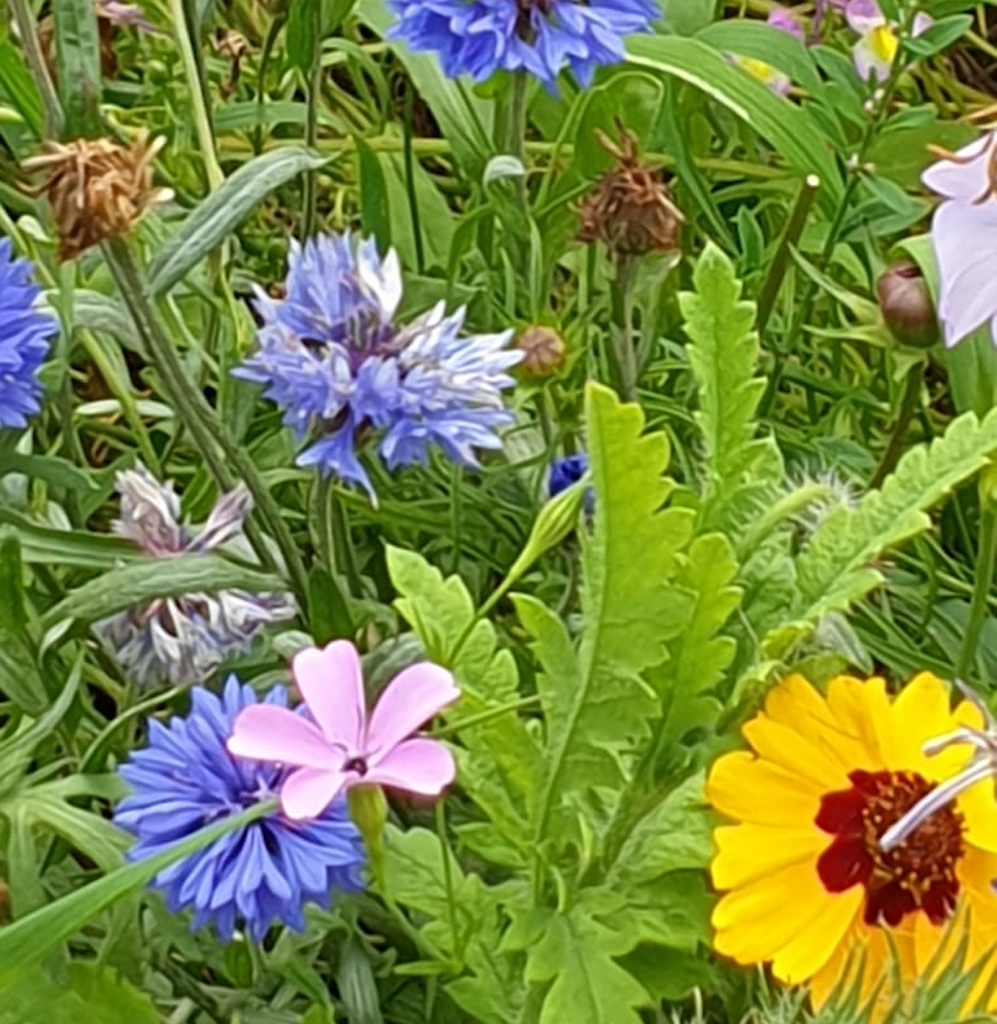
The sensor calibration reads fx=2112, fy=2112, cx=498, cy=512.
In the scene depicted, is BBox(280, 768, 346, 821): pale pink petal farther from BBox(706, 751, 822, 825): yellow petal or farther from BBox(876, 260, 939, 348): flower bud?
BBox(876, 260, 939, 348): flower bud

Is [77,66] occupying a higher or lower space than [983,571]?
higher

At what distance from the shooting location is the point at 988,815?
457 mm

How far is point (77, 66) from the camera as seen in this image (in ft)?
1.66

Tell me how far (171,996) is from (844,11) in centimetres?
48

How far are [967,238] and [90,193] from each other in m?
0.18

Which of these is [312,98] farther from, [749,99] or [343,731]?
[343,731]

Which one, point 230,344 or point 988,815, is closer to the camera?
point 988,815

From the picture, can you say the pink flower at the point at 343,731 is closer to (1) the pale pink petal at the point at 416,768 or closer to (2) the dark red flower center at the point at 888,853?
(1) the pale pink petal at the point at 416,768

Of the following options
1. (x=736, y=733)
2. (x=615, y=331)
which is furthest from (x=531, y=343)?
(x=736, y=733)

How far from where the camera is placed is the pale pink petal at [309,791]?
1.27 feet

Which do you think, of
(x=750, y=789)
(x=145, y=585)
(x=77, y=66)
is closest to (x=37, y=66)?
(x=77, y=66)

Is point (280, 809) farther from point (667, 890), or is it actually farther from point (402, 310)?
point (402, 310)

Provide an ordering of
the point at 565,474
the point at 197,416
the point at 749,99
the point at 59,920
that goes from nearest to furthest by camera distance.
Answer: the point at 59,920 → the point at 197,416 → the point at 565,474 → the point at 749,99

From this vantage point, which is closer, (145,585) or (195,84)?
(145,585)
